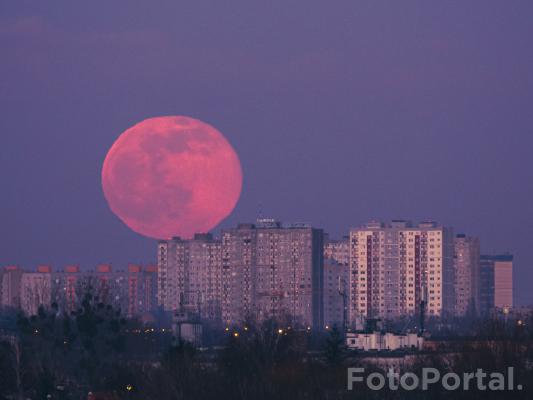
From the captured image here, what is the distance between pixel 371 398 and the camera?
96.9 ft

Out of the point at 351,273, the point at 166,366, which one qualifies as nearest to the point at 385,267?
the point at 351,273

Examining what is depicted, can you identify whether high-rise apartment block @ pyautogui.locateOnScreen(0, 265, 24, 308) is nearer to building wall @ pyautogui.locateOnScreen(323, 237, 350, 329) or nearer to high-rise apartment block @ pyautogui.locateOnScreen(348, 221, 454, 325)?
building wall @ pyautogui.locateOnScreen(323, 237, 350, 329)

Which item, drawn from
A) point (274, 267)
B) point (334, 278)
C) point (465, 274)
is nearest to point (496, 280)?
point (465, 274)

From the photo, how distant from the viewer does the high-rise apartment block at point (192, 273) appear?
9750 centimetres

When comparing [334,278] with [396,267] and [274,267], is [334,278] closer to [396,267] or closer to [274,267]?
[274,267]

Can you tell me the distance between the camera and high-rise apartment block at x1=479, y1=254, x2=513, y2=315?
122 m

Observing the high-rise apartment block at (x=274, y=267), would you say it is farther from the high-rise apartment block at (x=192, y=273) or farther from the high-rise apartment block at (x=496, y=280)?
the high-rise apartment block at (x=496, y=280)

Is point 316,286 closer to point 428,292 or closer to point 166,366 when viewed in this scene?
point 428,292

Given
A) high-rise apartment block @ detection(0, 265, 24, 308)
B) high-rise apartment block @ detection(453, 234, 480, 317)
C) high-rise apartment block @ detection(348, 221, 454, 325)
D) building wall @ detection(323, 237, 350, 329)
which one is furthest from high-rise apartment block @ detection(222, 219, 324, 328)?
high-rise apartment block @ detection(0, 265, 24, 308)

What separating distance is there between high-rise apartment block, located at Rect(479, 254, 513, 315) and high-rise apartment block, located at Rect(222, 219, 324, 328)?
24.2 m

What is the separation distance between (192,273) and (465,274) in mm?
17699

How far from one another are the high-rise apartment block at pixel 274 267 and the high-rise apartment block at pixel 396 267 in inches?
127

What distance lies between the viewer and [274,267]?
95.6 metres

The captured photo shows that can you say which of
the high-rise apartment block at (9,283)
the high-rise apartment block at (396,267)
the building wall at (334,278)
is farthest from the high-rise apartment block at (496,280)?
the high-rise apartment block at (9,283)
